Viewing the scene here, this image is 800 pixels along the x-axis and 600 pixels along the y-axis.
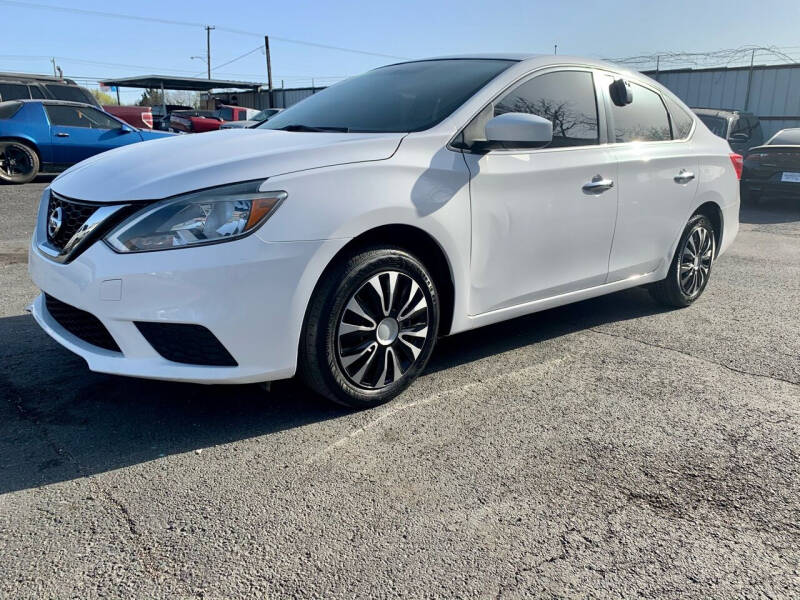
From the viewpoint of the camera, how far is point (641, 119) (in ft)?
14.5

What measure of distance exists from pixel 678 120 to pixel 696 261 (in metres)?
1.01

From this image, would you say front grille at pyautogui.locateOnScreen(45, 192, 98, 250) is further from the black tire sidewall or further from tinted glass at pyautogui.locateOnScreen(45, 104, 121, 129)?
tinted glass at pyautogui.locateOnScreen(45, 104, 121, 129)

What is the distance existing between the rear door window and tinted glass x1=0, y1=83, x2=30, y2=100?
44.3 feet

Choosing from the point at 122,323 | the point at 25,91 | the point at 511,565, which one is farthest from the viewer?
the point at 25,91

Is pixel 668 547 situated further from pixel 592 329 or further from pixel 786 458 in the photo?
pixel 592 329

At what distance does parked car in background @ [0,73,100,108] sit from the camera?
550 inches

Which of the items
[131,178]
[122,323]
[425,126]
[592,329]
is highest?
[425,126]

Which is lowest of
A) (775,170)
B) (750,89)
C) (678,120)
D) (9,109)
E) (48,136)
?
(775,170)

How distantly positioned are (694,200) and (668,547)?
124 inches

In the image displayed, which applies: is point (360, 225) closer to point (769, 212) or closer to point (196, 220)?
point (196, 220)

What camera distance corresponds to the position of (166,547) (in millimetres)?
2166

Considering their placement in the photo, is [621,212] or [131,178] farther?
[621,212]

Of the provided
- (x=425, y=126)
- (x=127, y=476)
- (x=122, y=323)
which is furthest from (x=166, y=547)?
(x=425, y=126)

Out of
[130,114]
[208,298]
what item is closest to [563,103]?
[208,298]
